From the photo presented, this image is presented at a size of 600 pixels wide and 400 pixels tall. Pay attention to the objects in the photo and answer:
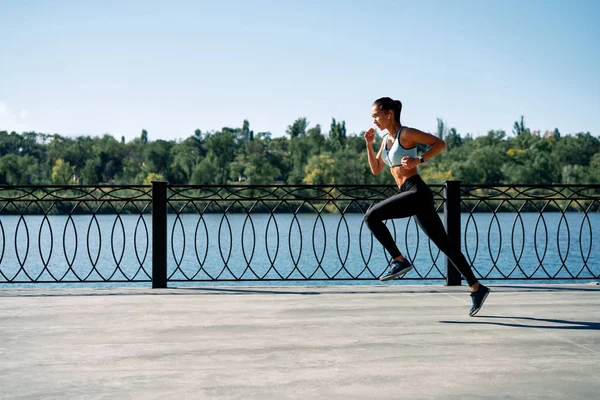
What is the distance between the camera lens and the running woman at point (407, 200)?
4723mm

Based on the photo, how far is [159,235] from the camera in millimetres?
6598

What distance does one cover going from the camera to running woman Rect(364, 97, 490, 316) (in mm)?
4723

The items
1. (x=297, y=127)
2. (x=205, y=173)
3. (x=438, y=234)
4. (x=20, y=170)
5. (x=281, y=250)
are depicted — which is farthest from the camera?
(x=297, y=127)

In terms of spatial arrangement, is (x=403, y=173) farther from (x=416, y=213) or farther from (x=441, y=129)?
(x=441, y=129)

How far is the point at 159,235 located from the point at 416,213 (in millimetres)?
2901

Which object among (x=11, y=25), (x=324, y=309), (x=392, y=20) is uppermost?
(x=11, y=25)

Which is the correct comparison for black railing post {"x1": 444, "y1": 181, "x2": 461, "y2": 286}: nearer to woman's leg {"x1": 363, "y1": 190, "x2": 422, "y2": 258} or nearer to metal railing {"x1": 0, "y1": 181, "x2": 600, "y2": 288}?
metal railing {"x1": 0, "y1": 181, "x2": 600, "y2": 288}

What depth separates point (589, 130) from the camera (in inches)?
3356

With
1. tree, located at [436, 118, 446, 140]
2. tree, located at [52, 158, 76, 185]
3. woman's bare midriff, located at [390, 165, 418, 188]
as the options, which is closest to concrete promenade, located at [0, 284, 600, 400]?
woman's bare midriff, located at [390, 165, 418, 188]

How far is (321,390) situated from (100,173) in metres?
81.4

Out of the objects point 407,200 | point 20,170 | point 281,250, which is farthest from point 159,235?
point 20,170

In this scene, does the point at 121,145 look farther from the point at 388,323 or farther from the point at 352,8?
the point at 388,323

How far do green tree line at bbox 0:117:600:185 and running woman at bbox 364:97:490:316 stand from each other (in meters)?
53.9

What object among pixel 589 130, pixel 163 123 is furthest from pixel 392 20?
pixel 589 130
